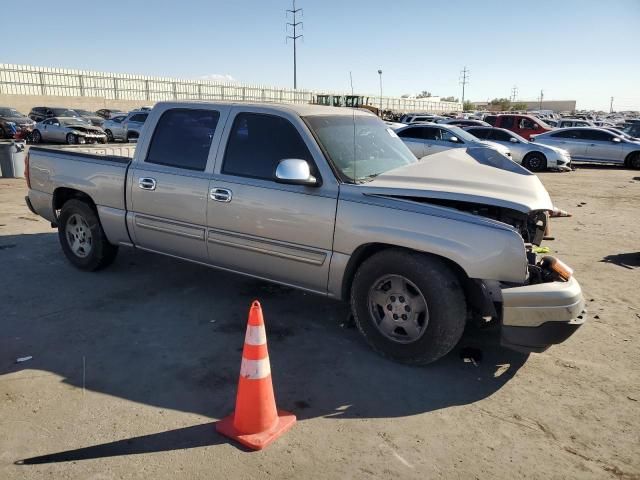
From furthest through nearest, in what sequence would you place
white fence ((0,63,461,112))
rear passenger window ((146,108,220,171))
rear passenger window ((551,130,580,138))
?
white fence ((0,63,461,112)) < rear passenger window ((551,130,580,138)) < rear passenger window ((146,108,220,171))

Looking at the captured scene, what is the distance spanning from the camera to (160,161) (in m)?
5.03

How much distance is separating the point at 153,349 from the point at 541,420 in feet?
9.32

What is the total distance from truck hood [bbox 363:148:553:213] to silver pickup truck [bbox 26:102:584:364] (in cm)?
1

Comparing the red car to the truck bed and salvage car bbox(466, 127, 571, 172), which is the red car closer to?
salvage car bbox(466, 127, 571, 172)

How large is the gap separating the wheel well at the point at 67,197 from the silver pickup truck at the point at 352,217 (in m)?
0.24

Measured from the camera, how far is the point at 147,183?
5.00 meters

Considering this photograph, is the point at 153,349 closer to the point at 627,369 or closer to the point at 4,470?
the point at 4,470

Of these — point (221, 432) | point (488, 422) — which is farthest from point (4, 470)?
point (488, 422)

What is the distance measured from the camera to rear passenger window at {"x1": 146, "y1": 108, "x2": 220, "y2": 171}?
15.6 feet

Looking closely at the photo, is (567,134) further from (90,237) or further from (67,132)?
(67,132)

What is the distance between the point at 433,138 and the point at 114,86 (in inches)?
1731

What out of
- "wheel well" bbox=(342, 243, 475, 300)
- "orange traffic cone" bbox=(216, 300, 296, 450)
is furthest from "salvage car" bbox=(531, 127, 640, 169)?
"orange traffic cone" bbox=(216, 300, 296, 450)

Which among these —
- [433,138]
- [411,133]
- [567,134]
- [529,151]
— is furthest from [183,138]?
[567,134]

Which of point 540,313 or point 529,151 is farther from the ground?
point 529,151
